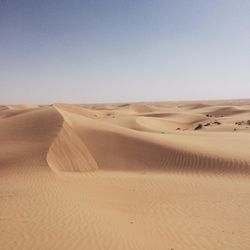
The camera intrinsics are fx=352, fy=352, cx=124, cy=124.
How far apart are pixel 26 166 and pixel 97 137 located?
4.66 m

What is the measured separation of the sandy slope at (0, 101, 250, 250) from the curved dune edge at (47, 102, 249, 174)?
0.04m

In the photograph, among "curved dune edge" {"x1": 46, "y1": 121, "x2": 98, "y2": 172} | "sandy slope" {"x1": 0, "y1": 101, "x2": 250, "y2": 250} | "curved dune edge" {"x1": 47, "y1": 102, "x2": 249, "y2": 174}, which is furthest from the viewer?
"curved dune edge" {"x1": 47, "y1": 102, "x2": 249, "y2": 174}

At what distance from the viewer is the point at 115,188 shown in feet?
36.6

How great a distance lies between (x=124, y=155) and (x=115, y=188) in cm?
426

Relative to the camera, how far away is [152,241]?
22.5 feet

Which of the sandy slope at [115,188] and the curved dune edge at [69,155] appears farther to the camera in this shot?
the curved dune edge at [69,155]

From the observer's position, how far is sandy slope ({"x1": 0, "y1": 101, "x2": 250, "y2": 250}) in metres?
7.00

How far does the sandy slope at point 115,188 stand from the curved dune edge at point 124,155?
4cm

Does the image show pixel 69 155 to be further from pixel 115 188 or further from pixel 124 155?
pixel 115 188

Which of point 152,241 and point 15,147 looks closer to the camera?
point 152,241

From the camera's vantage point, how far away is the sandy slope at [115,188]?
7000 millimetres

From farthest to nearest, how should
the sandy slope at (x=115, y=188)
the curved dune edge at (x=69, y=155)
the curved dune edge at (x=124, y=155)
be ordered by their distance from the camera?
the curved dune edge at (x=124, y=155) → the curved dune edge at (x=69, y=155) → the sandy slope at (x=115, y=188)

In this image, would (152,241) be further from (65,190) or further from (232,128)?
(232,128)

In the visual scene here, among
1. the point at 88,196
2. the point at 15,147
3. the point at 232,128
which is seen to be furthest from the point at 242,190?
the point at 232,128
